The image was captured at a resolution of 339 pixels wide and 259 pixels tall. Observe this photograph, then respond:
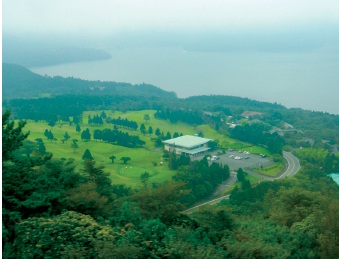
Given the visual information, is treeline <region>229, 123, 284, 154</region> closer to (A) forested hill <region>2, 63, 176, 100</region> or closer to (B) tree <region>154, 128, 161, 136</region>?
(B) tree <region>154, 128, 161, 136</region>

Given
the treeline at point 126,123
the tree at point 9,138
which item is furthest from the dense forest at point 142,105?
the tree at point 9,138

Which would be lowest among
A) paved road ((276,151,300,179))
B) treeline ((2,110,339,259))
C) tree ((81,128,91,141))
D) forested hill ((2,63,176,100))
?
paved road ((276,151,300,179))

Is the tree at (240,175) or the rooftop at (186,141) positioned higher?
the rooftop at (186,141)

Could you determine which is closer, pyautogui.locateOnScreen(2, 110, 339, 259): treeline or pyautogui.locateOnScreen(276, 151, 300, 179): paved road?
pyautogui.locateOnScreen(2, 110, 339, 259): treeline

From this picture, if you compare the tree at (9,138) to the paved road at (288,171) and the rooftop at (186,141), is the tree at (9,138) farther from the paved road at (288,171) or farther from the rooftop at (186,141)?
the rooftop at (186,141)

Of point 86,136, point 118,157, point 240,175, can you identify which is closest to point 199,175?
point 240,175

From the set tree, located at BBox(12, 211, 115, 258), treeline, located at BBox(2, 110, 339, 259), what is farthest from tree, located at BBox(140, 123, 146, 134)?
tree, located at BBox(12, 211, 115, 258)
